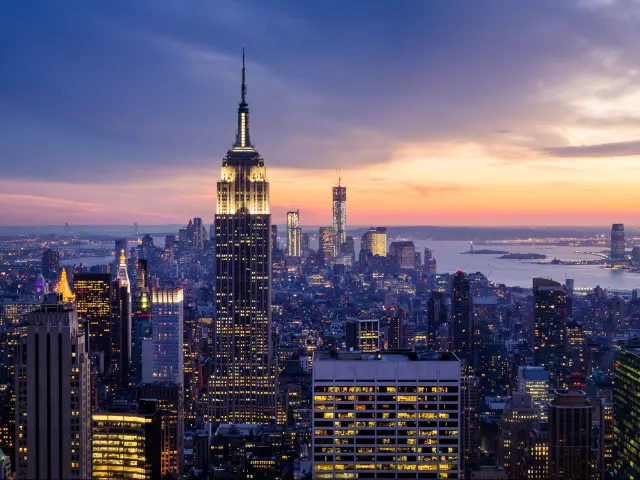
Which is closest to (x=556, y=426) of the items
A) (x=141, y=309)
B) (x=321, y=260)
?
(x=141, y=309)

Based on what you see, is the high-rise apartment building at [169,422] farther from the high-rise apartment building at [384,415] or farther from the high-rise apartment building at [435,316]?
the high-rise apartment building at [435,316]

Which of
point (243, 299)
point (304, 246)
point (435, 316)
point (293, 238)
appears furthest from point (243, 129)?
point (304, 246)

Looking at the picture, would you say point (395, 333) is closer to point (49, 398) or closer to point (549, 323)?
point (549, 323)

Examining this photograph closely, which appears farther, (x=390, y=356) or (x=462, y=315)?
(x=462, y=315)

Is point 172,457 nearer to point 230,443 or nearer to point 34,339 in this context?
point 230,443

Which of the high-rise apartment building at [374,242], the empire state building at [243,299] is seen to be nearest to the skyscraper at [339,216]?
the high-rise apartment building at [374,242]

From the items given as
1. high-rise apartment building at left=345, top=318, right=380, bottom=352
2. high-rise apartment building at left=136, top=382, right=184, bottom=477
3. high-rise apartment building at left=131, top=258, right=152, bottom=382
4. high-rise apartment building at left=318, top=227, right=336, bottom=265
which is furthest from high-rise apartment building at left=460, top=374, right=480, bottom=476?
high-rise apartment building at left=318, top=227, right=336, bottom=265
